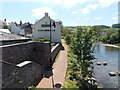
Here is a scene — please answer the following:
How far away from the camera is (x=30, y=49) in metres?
13.9

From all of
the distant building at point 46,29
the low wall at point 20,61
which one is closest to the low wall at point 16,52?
the low wall at point 20,61

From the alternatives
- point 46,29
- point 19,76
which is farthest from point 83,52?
point 46,29

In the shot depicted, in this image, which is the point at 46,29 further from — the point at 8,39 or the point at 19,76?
the point at 19,76

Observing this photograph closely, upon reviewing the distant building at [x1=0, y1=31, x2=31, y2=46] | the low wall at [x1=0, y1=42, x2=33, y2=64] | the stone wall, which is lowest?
the stone wall

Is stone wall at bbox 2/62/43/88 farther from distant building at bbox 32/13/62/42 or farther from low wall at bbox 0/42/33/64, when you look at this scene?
distant building at bbox 32/13/62/42

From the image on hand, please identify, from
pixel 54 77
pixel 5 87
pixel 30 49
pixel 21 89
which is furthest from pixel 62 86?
pixel 30 49

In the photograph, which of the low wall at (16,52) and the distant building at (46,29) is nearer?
the low wall at (16,52)

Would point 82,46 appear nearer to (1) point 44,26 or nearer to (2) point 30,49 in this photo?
(2) point 30,49

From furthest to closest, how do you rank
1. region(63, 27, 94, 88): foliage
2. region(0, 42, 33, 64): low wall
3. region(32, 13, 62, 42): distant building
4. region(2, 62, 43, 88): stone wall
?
region(32, 13, 62, 42): distant building → region(63, 27, 94, 88): foliage → region(0, 42, 33, 64): low wall → region(2, 62, 43, 88): stone wall

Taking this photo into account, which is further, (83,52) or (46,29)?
(46,29)

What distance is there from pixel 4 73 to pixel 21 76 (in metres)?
1.40

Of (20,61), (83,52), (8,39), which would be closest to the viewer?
(20,61)

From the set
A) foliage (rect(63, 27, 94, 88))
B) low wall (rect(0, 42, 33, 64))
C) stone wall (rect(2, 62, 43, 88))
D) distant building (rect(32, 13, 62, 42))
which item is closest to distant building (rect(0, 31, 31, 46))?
low wall (rect(0, 42, 33, 64))

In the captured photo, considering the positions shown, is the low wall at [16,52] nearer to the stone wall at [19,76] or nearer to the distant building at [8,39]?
the stone wall at [19,76]
